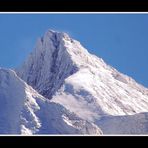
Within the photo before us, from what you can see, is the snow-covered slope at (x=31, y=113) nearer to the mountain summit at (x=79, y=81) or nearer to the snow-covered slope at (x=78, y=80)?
the mountain summit at (x=79, y=81)

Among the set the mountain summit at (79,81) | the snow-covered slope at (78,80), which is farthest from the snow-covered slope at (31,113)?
the snow-covered slope at (78,80)

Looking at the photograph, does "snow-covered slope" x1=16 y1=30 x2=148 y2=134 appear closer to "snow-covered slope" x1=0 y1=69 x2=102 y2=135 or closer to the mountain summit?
the mountain summit

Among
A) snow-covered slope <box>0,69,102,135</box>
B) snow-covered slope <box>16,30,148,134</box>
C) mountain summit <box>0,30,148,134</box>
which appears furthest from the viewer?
snow-covered slope <box>16,30,148,134</box>

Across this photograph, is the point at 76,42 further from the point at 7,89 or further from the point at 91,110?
the point at 7,89

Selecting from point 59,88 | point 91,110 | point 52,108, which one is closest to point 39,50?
point 59,88

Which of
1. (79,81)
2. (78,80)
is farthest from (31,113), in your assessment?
(78,80)

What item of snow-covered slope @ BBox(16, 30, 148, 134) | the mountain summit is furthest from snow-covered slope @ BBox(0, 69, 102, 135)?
snow-covered slope @ BBox(16, 30, 148, 134)
